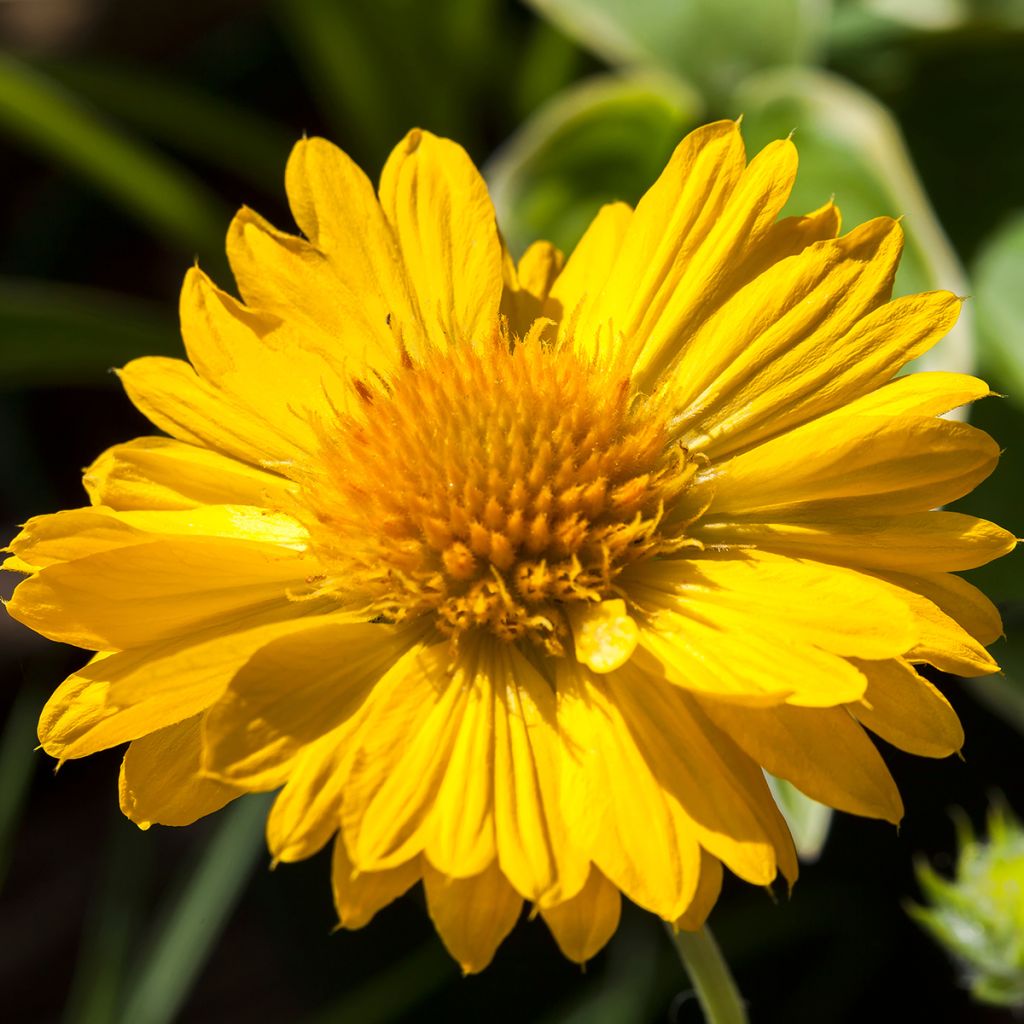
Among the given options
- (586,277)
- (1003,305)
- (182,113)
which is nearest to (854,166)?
(1003,305)

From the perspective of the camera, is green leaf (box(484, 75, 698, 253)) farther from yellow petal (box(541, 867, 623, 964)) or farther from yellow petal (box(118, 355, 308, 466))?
yellow petal (box(541, 867, 623, 964))

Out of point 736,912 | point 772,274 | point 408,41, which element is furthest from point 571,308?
point 408,41

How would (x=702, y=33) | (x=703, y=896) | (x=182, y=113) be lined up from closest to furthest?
(x=703, y=896) → (x=702, y=33) → (x=182, y=113)

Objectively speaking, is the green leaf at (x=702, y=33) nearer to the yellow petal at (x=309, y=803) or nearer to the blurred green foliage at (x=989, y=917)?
the blurred green foliage at (x=989, y=917)

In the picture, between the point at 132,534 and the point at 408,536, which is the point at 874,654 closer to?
the point at 408,536

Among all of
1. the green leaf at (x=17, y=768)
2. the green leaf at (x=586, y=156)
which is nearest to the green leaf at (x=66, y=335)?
the green leaf at (x=17, y=768)

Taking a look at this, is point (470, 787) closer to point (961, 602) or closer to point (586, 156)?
point (961, 602)

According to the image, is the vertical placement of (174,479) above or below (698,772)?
above
